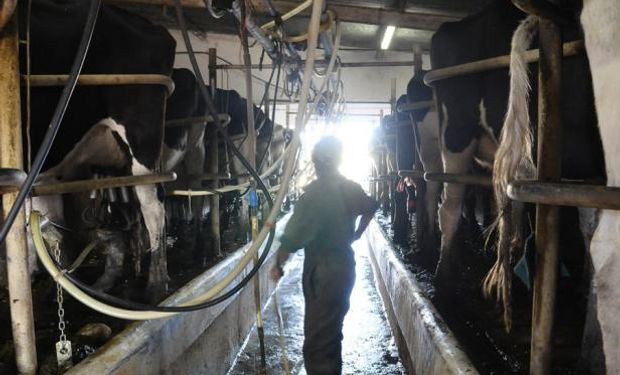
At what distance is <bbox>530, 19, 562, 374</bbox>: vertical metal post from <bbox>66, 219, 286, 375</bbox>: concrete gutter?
6.15 feet

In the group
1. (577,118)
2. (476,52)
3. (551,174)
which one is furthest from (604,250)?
(476,52)

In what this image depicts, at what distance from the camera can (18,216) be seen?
203cm

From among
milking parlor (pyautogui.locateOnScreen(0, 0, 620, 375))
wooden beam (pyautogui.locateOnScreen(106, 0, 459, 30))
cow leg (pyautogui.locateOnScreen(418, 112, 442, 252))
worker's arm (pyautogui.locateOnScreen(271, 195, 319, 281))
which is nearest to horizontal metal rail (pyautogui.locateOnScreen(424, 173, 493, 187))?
milking parlor (pyautogui.locateOnScreen(0, 0, 620, 375))

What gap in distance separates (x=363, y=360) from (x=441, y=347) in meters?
1.75

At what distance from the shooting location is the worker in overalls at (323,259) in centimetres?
285

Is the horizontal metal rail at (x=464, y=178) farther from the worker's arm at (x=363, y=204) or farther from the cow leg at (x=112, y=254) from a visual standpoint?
the cow leg at (x=112, y=254)

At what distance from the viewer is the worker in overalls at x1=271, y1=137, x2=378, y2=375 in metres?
2.85

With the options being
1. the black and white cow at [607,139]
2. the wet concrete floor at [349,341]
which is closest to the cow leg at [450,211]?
the wet concrete floor at [349,341]

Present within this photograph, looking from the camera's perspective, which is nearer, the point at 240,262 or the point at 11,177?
the point at 11,177

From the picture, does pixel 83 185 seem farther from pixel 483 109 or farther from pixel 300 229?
pixel 483 109

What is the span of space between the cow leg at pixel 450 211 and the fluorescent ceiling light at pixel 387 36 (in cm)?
351

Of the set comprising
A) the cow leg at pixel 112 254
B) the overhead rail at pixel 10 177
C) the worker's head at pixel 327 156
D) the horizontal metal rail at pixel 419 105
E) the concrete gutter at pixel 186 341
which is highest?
the horizontal metal rail at pixel 419 105

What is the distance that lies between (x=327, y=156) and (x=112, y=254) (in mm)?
2244

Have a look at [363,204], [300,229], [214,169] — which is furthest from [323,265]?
[214,169]
